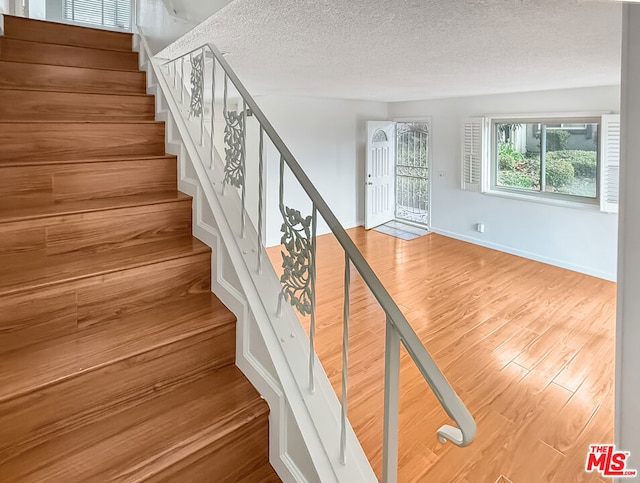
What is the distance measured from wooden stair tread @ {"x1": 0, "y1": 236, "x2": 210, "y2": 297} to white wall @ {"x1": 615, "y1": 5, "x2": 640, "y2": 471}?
155cm

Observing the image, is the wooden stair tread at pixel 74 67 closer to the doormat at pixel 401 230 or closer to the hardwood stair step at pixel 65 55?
the hardwood stair step at pixel 65 55

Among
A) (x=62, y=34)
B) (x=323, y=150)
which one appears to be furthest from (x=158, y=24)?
(x=323, y=150)

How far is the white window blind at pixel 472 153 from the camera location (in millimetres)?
5789

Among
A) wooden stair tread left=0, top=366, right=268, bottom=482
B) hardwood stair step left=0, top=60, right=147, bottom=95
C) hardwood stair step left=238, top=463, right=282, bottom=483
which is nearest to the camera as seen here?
wooden stair tread left=0, top=366, right=268, bottom=482

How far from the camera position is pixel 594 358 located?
3.03 meters

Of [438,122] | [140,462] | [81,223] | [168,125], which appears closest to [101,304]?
[81,223]

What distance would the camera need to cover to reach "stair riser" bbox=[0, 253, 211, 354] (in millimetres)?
1315

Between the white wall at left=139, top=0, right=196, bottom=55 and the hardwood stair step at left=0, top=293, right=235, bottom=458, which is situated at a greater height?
the white wall at left=139, top=0, right=196, bottom=55

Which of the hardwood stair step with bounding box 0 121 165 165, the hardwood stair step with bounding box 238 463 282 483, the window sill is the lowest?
the hardwood stair step with bounding box 238 463 282 483

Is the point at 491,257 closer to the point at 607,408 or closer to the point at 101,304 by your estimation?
the point at 607,408

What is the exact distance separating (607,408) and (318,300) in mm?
2419

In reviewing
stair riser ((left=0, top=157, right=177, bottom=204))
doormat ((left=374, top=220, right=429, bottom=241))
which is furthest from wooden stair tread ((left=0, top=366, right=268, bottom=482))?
doormat ((left=374, top=220, right=429, bottom=241))

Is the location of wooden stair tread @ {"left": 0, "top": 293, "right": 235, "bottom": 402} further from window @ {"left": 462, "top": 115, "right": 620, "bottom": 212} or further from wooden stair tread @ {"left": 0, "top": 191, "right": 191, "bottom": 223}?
window @ {"left": 462, "top": 115, "right": 620, "bottom": 212}

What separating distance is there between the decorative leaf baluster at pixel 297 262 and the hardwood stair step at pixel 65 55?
2.22 metres
